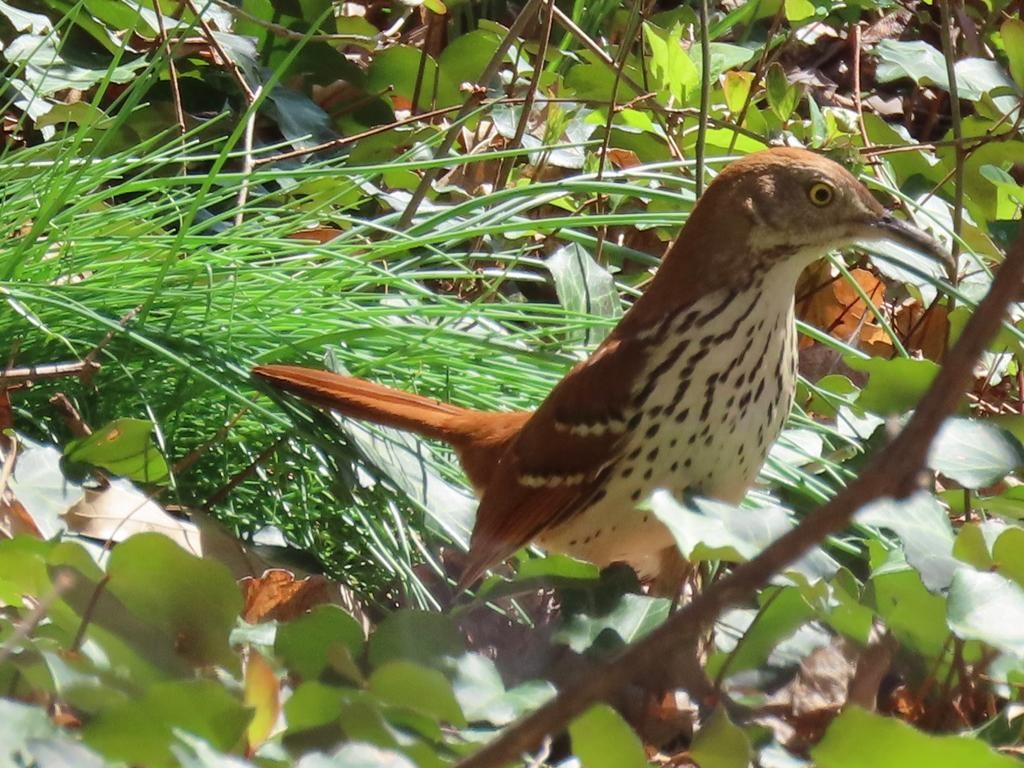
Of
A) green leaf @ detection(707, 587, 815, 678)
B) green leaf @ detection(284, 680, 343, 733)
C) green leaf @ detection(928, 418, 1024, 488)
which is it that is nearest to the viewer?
green leaf @ detection(284, 680, 343, 733)

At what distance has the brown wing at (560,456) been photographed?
226cm

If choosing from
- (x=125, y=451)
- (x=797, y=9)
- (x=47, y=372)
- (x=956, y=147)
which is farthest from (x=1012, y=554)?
(x=797, y=9)

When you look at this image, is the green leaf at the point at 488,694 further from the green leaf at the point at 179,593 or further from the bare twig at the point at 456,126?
the bare twig at the point at 456,126

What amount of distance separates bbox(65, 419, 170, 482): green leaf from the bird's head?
96 centimetres

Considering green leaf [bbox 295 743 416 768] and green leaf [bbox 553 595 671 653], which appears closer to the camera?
green leaf [bbox 295 743 416 768]

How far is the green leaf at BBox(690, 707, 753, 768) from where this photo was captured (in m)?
0.96

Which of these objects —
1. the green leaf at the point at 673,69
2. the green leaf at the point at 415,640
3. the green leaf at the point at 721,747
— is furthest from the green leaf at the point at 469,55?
the green leaf at the point at 721,747

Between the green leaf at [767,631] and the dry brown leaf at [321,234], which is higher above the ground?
the green leaf at [767,631]

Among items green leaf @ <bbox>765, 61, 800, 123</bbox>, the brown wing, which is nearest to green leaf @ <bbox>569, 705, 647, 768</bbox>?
the brown wing

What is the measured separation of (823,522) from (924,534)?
0.74 meters

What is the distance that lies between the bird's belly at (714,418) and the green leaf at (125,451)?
75 cm

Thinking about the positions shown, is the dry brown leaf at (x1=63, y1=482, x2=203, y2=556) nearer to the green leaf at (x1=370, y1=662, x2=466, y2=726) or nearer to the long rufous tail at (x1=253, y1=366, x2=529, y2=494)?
the long rufous tail at (x1=253, y1=366, x2=529, y2=494)

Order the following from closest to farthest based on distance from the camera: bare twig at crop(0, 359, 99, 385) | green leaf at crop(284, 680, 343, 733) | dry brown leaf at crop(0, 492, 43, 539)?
green leaf at crop(284, 680, 343, 733), dry brown leaf at crop(0, 492, 43, 539), bare twig at crop(0, 359, 99, 385)

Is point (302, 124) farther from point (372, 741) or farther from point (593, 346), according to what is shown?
point (372, 741)
